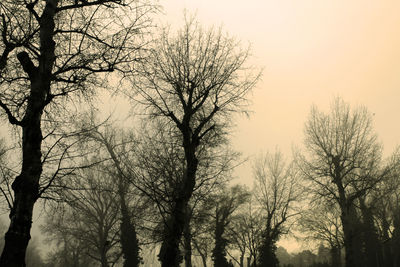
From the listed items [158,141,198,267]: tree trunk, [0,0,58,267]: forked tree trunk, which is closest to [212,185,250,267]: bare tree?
[158,141,198,267]: tree trunk

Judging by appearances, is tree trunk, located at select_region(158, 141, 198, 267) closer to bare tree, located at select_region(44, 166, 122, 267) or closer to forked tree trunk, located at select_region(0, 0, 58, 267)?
forked tree trunk, located at select_region(0, 0, 58, 267)

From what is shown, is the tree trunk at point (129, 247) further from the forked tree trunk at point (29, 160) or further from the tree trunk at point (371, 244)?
the tree trunk at point (371, 244)

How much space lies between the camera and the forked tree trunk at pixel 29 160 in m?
4.64

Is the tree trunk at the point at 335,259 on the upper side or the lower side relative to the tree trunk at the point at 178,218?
lower

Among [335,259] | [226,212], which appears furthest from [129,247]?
[335,259]

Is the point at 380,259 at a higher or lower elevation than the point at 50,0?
lower

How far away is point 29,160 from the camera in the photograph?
5.01 m

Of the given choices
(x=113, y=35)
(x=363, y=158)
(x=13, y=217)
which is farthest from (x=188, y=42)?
(x=363, y=158)

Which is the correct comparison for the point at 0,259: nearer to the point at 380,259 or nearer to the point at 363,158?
the point at 363,158

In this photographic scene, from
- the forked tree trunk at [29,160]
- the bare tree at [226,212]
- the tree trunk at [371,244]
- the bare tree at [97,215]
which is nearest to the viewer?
the forked tree trunk at [29,160]

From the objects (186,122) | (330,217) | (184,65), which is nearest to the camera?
(186,122)

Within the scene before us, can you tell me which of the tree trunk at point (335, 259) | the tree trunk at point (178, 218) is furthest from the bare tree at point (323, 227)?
the tree trunk at point (178, 218)

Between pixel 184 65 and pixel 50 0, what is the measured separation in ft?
15.4

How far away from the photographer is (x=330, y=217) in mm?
36906
